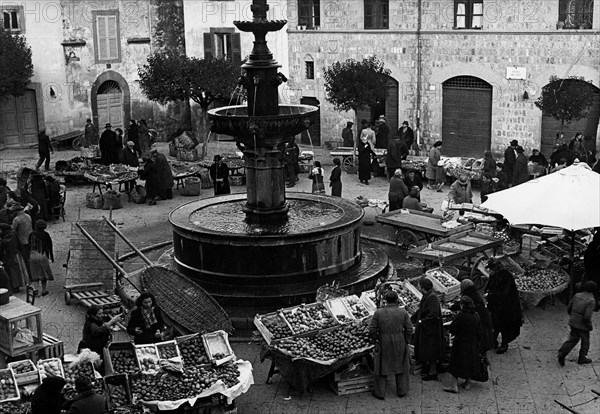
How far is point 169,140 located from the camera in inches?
1297

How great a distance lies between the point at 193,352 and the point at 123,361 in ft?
3.02

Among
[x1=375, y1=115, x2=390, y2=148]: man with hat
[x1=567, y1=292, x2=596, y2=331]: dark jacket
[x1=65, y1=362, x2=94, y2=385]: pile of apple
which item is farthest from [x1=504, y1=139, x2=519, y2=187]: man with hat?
[x1=65, y1=362, x2=94, y2=385]: pile of apple

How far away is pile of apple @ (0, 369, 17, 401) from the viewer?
11.0m

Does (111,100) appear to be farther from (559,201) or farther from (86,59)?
(559,201)

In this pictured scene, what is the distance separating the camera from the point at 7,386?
11.2m

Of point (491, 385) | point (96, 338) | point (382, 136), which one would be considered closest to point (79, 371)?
point (96, 338)

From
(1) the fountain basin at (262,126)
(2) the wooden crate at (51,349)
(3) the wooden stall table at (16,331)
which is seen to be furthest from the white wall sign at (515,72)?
(3) the wooden stall table at (16,331)

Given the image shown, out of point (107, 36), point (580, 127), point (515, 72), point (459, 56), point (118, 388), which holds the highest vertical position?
point (107, 36)

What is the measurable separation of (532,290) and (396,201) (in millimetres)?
5491

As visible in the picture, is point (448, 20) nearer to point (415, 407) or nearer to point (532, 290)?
point (532, 290)

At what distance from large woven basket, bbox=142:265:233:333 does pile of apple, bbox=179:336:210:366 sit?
884 millimetres

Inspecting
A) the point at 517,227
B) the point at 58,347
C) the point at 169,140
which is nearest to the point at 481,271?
the point at 517,227

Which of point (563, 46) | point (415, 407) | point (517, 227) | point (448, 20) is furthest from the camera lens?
point (448, 20)

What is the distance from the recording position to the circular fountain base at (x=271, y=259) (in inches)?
596
